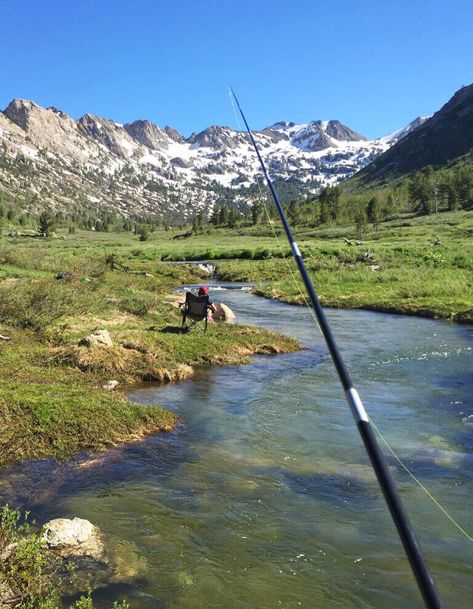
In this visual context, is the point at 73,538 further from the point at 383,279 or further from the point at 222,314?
the point at 383,279

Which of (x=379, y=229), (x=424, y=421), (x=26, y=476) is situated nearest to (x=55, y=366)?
(x=26, y=476)

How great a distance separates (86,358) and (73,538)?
9.03 metres

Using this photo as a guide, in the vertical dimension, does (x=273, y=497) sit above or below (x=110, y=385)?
below

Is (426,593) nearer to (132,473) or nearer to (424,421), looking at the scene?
(132,473)

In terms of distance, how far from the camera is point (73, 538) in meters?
6.66

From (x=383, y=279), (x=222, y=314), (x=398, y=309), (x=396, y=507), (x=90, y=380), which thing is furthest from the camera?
(x=383, y=279)

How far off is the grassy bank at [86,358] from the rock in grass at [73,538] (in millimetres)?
2976

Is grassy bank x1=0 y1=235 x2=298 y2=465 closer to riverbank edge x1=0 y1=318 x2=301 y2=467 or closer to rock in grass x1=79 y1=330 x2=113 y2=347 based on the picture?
riverbank edge x1=0 y1=318 x2=301 y2=467

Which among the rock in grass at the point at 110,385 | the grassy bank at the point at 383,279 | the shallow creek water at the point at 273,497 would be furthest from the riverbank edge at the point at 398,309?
the rock in grass at the point at 110,385

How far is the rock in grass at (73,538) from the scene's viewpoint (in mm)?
6500

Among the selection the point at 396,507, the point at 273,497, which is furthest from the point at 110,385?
the point at 396,507

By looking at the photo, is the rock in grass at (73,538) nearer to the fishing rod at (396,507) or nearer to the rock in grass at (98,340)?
the fishing rod at (396,507)

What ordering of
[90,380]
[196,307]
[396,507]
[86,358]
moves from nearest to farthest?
[396,507] → [90,380] → [86,358] → [196,307]

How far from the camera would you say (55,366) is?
14.7m
